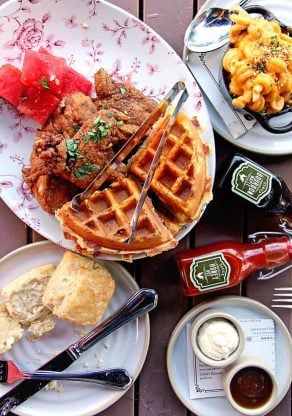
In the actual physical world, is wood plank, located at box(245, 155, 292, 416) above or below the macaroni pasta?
below

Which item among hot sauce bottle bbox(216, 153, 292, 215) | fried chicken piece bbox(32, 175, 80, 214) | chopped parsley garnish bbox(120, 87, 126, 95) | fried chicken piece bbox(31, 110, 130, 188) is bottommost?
hot sauce bottle bbox(216, 153, 292, 215)

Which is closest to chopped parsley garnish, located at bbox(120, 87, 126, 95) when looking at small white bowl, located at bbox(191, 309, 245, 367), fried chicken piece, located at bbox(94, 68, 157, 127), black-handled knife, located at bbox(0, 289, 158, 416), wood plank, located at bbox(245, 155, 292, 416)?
fried chicken piece, located at bbox(94, 68, 157, 127)

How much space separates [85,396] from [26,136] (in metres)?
0.81

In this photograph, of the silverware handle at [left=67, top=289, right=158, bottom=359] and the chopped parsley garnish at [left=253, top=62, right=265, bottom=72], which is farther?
the silverware handle at [left=67, top=289, right=158, bottom=359]

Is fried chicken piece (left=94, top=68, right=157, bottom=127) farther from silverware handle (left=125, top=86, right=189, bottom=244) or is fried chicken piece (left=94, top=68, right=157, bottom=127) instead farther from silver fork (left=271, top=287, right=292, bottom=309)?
silver fork (left=271, top=287, right=292, bottom=309)

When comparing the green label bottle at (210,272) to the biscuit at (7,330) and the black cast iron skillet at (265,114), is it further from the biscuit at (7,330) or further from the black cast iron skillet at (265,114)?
the biscuit at (7,330)

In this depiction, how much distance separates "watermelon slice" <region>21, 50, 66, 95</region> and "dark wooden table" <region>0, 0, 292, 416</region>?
A: 36cm

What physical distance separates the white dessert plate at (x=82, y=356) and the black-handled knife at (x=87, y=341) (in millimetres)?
28

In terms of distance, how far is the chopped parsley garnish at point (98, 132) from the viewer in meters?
1.66

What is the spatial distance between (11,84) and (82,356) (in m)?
0.84

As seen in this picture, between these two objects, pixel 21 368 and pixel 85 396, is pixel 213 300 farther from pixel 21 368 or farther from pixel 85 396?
pixel 21 368

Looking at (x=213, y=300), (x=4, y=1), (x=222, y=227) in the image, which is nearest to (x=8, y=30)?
(x=4, y=1)

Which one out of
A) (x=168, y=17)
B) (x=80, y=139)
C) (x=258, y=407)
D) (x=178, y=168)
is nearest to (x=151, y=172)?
(x=178, y=168)

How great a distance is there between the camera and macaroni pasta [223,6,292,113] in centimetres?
173
